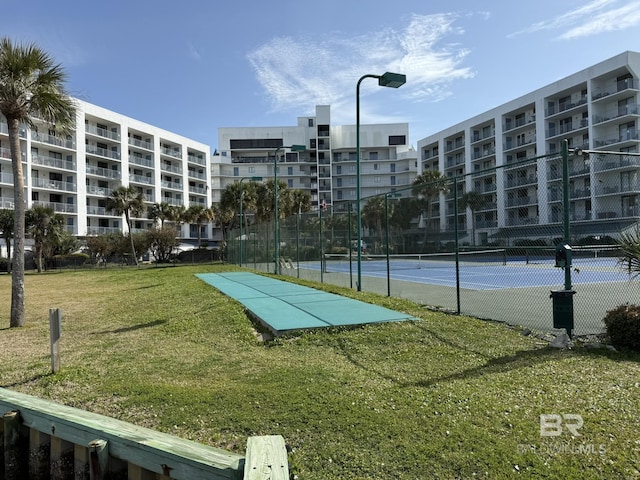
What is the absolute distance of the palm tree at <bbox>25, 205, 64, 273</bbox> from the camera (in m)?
44.0

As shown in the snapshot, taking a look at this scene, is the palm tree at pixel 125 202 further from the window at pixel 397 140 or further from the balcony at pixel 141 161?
the window at pixel 397 140

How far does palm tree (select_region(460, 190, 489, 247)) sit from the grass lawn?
2284 mm

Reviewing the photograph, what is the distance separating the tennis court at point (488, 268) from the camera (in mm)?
9859

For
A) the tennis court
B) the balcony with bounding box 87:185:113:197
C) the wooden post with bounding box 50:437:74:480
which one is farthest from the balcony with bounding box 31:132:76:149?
the wooden post with bounding box 50:437:74:480

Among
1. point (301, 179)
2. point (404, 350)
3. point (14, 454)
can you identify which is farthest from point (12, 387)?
point (301, 179)

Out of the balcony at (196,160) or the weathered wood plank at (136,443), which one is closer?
the weathered wood plank at (136,443)

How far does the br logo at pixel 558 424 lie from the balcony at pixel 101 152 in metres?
69.4

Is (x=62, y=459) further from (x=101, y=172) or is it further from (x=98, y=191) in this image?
(x=101, y=172)

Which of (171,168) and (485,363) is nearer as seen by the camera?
(485,363)

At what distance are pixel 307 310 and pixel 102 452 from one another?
7.29 metres

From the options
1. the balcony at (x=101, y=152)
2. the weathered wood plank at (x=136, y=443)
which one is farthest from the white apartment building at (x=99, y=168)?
the weathered wood plank at (x=136, y=443)

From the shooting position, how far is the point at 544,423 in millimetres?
4199

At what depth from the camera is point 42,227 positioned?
1741 inches

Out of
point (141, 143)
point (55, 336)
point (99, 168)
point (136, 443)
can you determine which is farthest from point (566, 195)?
point (141, 143)
